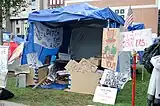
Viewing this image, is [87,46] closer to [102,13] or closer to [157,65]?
[102,13]

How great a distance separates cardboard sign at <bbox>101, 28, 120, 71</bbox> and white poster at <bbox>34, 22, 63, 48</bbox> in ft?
11.4

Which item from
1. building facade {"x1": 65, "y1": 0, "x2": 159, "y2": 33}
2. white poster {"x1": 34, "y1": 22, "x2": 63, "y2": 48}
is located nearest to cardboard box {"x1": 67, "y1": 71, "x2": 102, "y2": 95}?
white poster {"x1": 34, "y1": 22, "x2": 63, "y2": 48}

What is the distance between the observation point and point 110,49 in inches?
363

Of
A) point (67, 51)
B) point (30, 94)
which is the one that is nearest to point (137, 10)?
point (67, 51)

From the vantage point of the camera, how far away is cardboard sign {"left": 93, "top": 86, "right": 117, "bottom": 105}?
29.6 feet

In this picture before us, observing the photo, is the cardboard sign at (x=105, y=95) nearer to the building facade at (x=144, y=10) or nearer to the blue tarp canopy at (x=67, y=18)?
the blue tarp canopy at (x=67, y=18)

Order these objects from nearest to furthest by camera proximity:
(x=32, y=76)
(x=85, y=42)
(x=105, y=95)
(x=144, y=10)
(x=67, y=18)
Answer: (x=105, y=95) < (x=67, y=18) < (x=32, y=76) < (x=85, y=42) < (x=144, y=10)

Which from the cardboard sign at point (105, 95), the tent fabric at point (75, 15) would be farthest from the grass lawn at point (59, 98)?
the tent fabric at point (75, 15)

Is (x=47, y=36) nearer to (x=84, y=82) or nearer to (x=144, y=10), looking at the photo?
(x=84, y=82)

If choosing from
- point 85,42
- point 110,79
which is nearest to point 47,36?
point 85,42

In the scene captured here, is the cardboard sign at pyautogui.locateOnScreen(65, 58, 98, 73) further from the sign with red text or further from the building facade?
the building facade

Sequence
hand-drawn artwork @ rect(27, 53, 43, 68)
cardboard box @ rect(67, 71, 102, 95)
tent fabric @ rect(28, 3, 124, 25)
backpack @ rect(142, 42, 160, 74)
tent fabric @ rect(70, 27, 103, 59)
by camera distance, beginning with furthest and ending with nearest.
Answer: tent fabric @ rect(70, 27, 103, 59) < hand-drawn artwork @ rect(27, 53, 43, 68) < tent fabric @ rect(28, 3, 124, 25) < cardboard box @ rect(67, 71, 102, 95) < backpack @ rect(142, 42, 160, 74)

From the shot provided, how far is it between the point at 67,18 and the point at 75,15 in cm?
31

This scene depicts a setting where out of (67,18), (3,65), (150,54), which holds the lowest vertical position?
(3,65)
